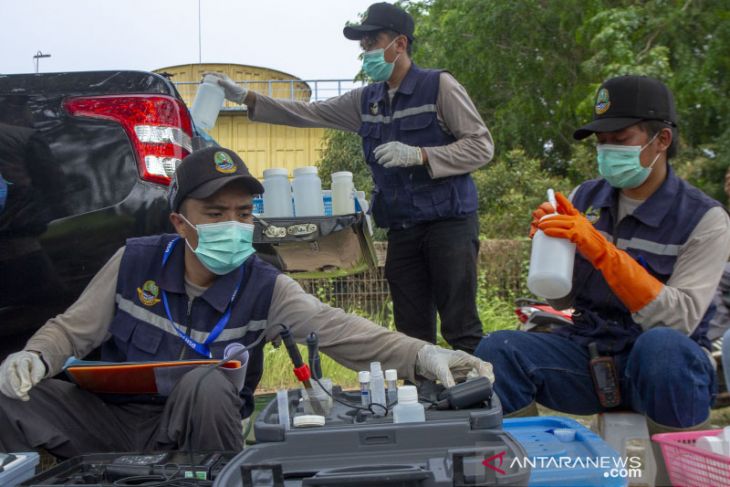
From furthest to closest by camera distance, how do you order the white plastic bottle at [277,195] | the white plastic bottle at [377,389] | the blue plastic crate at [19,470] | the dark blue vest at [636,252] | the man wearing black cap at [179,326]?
the white plastic bottle at [277,195], the dark blue vest at [636,252], the man wearing black cap at [179,326], the white plastic bottle at [377,389], the blue plastic crate at [19,470]

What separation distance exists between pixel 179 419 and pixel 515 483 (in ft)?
3.65

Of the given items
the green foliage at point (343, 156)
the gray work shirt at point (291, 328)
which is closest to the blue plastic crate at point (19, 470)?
the gray work shirt at point (291, 328)

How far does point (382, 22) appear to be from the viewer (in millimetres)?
3961

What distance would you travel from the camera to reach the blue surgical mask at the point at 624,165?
2908 millimetres

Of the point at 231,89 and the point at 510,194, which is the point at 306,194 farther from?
the point at 510,194

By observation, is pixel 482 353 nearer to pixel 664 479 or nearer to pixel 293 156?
pixel 664 479

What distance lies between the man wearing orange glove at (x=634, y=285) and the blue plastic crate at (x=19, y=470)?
1470mm

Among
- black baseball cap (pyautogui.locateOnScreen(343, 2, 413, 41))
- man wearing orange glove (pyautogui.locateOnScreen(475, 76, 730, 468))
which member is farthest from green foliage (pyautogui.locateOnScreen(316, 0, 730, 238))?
man wearing orange glove (pyautogui.locateOnScreen(475, 76, 730, 468))

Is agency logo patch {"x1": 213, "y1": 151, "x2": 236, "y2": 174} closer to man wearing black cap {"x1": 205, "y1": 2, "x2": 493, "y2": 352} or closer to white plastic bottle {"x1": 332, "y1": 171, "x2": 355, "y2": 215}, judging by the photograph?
man wearing black cap {"x1": 205, "y1": 2, "x2": 493, "y2": 352}

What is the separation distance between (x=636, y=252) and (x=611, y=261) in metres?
0.30

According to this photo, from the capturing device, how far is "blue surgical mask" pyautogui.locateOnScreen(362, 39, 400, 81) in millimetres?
3969

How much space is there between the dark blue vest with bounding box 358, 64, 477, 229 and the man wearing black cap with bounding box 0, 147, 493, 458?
1.15 metres

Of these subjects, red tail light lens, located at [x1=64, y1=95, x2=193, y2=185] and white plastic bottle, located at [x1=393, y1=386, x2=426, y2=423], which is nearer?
white plastic bottle, located at [x1=393, y1=386, x2=426, y2=423]

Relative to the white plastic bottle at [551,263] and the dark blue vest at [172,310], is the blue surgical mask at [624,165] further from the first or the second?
the dark blue vest at [172,310]
